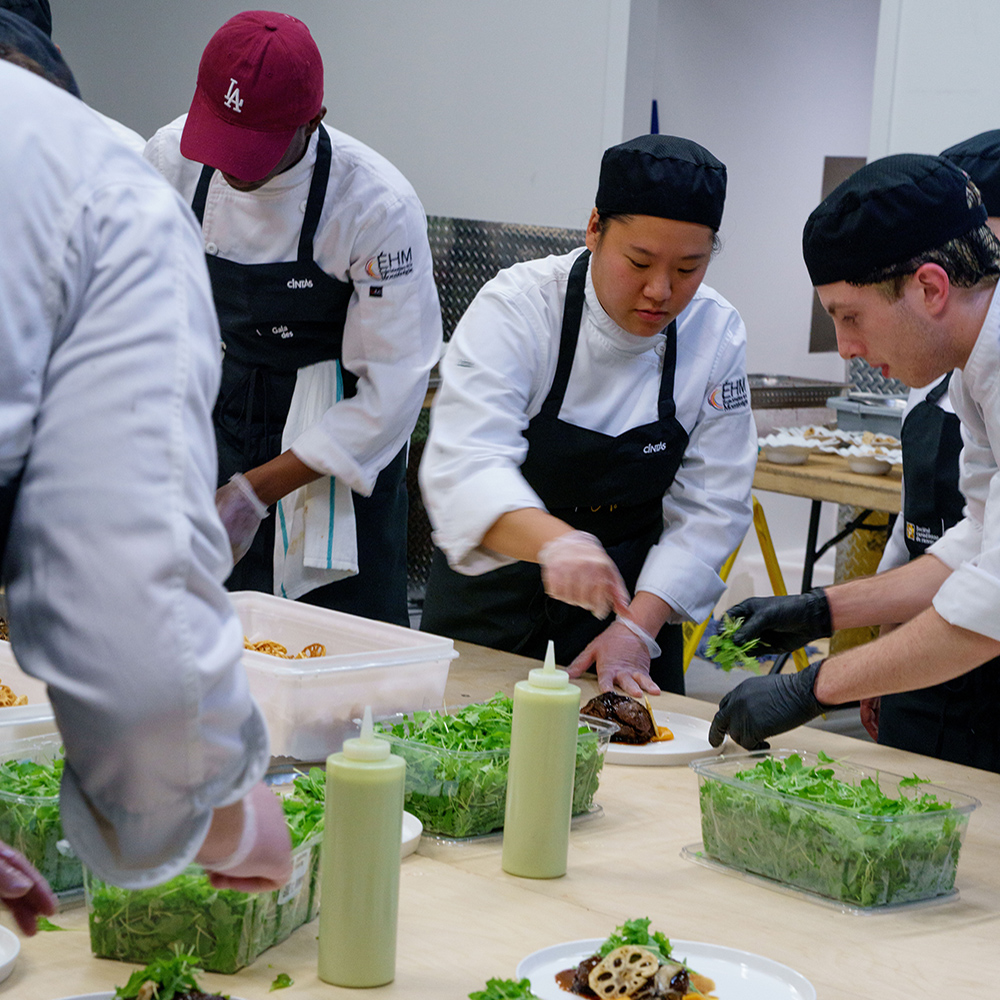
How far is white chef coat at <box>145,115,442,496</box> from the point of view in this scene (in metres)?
2.54

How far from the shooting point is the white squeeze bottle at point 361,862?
Answer: 3.78 ft

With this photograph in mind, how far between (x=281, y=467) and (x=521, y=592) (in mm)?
534

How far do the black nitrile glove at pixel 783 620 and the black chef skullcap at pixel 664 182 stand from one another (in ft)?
2.19

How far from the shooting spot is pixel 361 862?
116 centimetres

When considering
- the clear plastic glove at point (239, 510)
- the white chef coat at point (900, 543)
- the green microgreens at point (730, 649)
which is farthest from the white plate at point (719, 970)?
the white chef coat at point (900, 543)

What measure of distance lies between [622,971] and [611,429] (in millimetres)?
1393

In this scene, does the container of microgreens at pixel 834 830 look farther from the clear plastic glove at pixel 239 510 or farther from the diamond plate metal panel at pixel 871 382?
the diamond plate metal panel at pixel 871 382

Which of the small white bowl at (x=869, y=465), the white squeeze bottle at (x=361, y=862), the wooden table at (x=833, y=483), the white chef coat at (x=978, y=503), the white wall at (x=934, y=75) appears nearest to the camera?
the white squeeze bottle at (x=361, y=862)

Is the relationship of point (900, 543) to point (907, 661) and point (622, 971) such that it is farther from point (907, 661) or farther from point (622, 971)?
point (622, 971)

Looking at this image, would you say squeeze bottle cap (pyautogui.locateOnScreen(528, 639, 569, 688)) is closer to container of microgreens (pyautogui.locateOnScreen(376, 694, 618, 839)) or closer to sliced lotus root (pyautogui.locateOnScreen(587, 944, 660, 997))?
container of microgreens (pyautogui.locateOnScreen(376, 694, 618, 839))

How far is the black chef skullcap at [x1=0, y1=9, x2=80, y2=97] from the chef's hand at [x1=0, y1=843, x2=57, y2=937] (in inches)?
18.8

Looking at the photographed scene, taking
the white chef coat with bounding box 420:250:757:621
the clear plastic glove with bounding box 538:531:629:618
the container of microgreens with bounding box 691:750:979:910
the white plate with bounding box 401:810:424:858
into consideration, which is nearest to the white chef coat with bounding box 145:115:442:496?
the white chef coat with bounding box 420:250:757:621

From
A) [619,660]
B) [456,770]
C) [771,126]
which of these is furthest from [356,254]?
[771,126]

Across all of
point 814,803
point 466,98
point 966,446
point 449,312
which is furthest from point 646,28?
point 814,803
